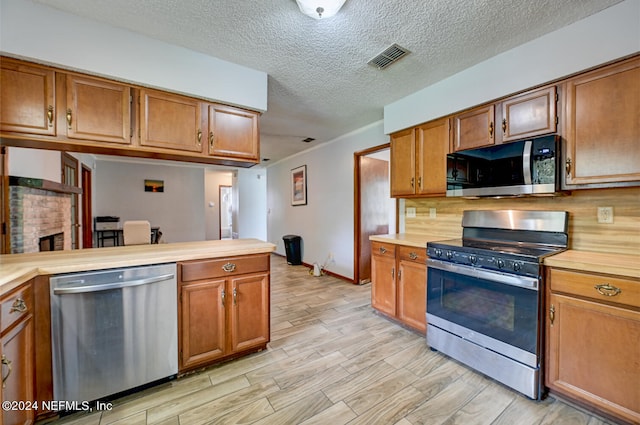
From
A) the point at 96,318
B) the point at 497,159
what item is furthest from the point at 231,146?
the point at 497,159

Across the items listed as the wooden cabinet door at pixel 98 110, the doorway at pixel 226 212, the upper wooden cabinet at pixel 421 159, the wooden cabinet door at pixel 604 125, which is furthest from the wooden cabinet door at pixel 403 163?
the doorway at pixel 226 212

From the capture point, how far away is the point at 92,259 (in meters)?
1.62

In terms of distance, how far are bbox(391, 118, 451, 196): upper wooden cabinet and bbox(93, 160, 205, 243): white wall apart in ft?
19.4

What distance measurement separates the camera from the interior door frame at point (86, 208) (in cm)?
516

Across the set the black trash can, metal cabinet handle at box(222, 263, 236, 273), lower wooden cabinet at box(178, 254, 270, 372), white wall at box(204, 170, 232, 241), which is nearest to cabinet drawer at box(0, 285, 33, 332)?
lower wooden cabinet at box(178, 254, 270, 372)

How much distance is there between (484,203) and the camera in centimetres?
250

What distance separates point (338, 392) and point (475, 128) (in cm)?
241

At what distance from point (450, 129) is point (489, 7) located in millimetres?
1017

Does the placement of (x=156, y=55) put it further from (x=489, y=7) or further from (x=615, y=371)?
(x=615, y=371)

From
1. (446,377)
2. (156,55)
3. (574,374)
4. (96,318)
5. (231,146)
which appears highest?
(156,55)

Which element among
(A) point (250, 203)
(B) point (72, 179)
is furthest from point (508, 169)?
(A) point (250, 203)

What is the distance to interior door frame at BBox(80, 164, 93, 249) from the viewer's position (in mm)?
5159

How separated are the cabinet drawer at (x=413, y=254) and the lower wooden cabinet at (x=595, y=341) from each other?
88 cm

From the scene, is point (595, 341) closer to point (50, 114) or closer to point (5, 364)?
point (5, 364)
